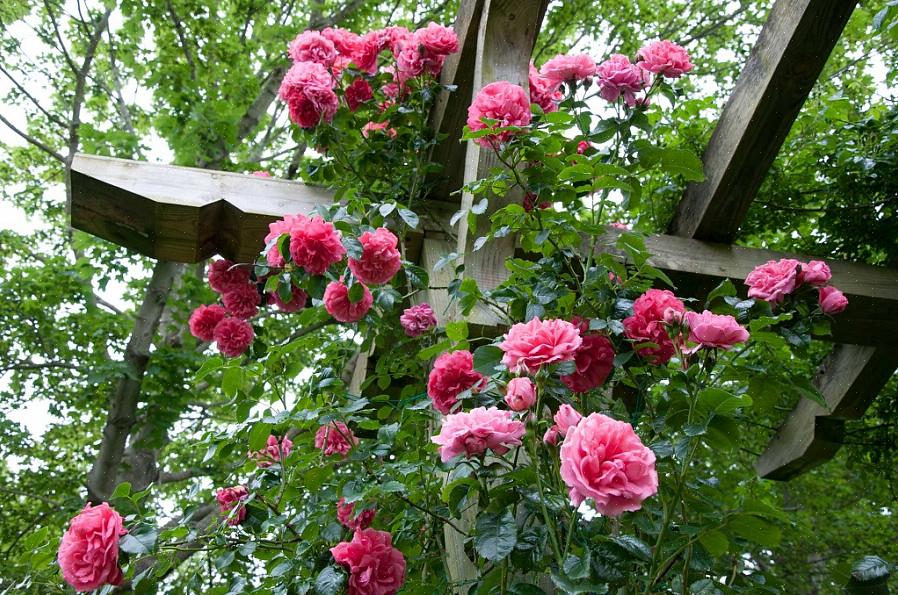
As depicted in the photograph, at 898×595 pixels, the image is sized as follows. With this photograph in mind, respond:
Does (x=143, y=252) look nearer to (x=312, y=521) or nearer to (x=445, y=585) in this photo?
(x=312, y=521)

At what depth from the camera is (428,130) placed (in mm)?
2059

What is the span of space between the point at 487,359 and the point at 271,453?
0.71 metres

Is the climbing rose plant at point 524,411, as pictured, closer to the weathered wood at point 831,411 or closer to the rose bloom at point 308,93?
the rose bloom at point 308,93

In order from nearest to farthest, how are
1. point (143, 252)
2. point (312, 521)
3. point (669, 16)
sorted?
1. point (312, 521)
2. point (143, 252)
3. point (669, 16)

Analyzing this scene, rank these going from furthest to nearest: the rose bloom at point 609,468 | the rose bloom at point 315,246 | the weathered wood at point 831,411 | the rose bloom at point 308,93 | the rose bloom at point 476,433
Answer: the weathered wood at point 831,411 → the rose bloom at point 308,93 → the rose bloom at point 315,246 → the rose bloom at point 476,433 → the rose bloom at point 609,468

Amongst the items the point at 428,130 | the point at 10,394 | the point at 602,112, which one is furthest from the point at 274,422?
the point at 10,394

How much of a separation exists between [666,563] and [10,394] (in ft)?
12.7

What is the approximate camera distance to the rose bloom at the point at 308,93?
1869 mm

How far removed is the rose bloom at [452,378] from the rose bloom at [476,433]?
283 millimetres

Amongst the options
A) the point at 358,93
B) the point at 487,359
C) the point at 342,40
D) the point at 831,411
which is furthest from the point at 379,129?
the point at 831,411

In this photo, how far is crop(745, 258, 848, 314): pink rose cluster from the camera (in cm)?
127

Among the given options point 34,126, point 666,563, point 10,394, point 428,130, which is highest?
point 428,130

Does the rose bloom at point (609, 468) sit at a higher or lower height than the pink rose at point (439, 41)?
lower

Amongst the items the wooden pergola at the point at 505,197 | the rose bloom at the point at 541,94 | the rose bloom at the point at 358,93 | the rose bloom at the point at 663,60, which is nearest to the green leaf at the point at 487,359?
the wooden pergola at the point at 505,197
